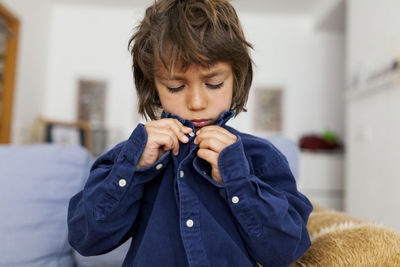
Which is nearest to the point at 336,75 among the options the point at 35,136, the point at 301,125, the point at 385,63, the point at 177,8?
the point at 301,125

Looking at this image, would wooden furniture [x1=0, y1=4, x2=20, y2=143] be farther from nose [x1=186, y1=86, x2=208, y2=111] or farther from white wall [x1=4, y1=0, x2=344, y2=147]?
nose [x1=186, y1=86, x2=208, y2=111]

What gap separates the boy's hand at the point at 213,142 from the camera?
575 millimetres

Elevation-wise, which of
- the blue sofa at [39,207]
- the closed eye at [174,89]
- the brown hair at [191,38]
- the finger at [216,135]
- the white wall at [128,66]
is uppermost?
the white wall at [128,66]

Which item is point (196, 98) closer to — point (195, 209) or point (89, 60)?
point (195, 209)

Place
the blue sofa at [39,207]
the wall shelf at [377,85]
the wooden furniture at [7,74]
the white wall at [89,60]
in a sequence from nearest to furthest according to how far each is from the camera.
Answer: the blue sofa at [39,207]
the wall shelf at [377,85]
the wooden furniture at [7,74]
the white wall at [89,60]

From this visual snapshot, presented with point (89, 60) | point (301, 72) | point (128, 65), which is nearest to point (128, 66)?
point (128, 65)

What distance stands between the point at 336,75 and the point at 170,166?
4.14 metres

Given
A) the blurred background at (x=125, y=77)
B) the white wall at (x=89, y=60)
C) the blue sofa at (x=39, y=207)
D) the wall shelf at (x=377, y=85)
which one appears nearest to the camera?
the blue sofa at (x=39, y=207)

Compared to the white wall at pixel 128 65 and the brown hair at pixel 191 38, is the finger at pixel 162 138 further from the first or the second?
the white wall at pixel 128 65

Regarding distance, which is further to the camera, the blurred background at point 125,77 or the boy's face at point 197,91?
the blurred background at point 125,77

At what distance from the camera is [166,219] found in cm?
60

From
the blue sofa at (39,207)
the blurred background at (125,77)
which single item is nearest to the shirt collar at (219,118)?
the blue sofa at (39,207)

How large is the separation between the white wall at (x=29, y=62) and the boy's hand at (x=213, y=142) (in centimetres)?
354

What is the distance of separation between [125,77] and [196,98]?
3.84 metres
